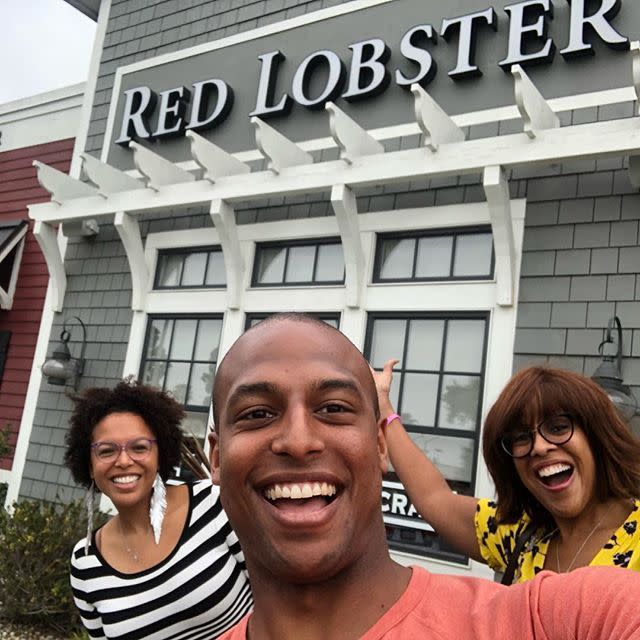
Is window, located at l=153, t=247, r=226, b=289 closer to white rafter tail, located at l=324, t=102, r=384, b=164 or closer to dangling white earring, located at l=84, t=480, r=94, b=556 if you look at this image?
white rafter tail, located at l=324, t=102, r=384, b=164

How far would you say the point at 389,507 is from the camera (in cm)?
482

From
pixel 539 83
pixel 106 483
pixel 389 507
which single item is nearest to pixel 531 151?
pixel 539 83

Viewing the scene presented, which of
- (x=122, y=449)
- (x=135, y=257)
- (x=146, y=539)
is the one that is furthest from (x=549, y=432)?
(x=135, y=257)

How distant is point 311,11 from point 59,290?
4.01 m

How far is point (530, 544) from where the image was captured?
1849 millimetres

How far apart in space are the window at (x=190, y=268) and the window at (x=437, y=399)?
2102 mm

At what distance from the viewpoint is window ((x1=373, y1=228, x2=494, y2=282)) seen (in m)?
4.94

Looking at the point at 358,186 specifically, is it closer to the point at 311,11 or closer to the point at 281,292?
the point at 281,292

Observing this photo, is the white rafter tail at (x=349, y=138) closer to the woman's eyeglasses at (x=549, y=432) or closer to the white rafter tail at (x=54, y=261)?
the woman's eyeglasses at (x=549, y=432)

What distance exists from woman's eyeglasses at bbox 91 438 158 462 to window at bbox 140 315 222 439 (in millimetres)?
3662

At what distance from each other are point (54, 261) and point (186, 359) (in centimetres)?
215

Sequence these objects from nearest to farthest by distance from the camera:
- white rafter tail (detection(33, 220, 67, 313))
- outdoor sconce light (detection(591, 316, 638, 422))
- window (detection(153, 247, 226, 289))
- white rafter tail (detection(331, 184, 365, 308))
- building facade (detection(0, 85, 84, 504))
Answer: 1. outdoor sconce light (detection(591, 316, 638, 422))
2. white rafter tail (detection(331, 184, 365, 308))
3. window (detection(153, 247, 226, 289))
4. white rafter tail (detection(33, 220, 67, 313))
5. building facade (detection(0, 85, 84, 504))

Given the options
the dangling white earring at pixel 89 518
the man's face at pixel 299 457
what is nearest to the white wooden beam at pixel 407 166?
the dangling white earring at pixel 89 518

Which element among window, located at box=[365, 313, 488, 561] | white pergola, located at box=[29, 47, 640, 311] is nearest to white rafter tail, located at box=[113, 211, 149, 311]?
white pergola, located at box=[29, 47, 640, 311]
